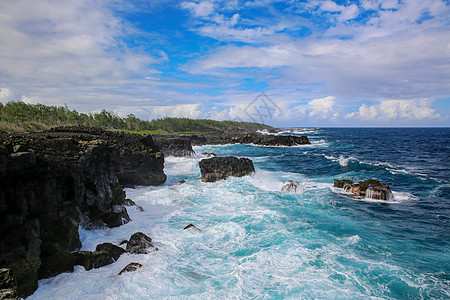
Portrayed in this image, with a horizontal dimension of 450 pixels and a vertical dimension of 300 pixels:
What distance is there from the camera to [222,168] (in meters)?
26.5

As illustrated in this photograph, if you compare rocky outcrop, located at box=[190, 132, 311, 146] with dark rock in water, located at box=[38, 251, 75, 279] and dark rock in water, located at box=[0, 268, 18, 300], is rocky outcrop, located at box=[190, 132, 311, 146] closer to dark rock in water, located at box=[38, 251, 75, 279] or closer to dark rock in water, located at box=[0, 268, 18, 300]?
dark rock in water, located at box=[38, 251, 75, 279]

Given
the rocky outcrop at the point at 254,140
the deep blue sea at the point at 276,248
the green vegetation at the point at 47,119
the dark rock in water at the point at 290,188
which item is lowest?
the deep blue sea at the point at 276,248

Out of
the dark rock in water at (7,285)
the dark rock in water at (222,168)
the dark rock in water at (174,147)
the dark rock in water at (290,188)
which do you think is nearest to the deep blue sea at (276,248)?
the dark rock in water at (290,188)

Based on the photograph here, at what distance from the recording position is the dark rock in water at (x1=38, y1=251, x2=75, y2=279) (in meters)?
8.66

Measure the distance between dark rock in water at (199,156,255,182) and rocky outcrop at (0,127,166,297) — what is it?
11445 millimetres

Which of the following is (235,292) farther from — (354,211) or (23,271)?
(354,211)

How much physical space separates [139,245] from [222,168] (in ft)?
52.5

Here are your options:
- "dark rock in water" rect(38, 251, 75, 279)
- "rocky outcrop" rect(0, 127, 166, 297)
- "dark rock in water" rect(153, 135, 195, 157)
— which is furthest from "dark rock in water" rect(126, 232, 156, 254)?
"dark rock in water" rect(153, 135, 195, 157)

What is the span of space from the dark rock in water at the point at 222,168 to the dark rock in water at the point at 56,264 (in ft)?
55.5

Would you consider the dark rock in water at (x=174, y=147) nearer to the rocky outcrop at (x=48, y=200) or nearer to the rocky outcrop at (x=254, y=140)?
the rocky outcrop at (x=48, y=200)

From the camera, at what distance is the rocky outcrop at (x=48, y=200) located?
25.5 ft

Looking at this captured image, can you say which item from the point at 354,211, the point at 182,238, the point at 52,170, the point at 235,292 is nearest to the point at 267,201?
the point at 354,211

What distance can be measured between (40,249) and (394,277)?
40.2 feet

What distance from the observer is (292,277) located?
9.38m
